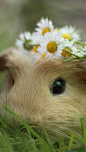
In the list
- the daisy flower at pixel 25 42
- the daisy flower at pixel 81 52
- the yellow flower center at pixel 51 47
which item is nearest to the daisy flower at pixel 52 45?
the yellow flower center at pixel 51 47

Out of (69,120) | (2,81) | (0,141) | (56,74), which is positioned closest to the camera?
(0,141)

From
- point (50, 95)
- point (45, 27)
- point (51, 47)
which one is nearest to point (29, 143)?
point (50, 95)

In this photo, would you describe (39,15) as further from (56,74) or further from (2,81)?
(56,74)

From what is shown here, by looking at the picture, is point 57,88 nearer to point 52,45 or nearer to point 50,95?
point 50,95

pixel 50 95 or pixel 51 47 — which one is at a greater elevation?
pixel 51 47

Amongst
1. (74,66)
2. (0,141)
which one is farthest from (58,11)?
(0,141)

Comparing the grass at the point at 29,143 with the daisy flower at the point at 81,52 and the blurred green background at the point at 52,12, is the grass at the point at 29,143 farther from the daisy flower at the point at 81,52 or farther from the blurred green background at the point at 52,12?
the blurred green background at the point at 52,12
